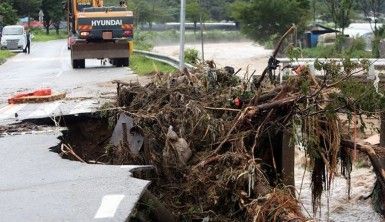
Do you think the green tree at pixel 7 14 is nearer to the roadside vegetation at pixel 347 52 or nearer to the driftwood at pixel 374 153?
the roadside vegetation at pixel 347 52

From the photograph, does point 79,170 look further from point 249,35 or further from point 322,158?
point 249,35

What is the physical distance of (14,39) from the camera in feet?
163

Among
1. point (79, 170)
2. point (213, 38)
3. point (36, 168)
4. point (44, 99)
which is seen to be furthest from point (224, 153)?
point (213, 38)

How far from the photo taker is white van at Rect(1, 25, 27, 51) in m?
49.7

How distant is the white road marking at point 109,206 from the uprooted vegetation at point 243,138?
3.60ft

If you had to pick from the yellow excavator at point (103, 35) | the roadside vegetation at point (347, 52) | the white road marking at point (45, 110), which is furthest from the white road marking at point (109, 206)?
the yellow excavator at point (103, 35)

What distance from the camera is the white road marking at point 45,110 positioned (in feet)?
35.4

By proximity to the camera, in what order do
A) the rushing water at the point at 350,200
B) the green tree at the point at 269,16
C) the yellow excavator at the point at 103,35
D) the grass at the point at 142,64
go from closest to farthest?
the rushing water at the point at 350,200 → the grass at the point at 142,64 → the yellow excavator at the point at 103,35 → the green tree at the point at 269,16

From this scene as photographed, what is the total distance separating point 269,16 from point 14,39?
18.2 meters

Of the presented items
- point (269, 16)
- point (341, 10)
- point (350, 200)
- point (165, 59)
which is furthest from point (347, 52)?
point (269, 16)

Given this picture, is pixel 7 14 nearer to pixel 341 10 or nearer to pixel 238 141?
pixel 341 10

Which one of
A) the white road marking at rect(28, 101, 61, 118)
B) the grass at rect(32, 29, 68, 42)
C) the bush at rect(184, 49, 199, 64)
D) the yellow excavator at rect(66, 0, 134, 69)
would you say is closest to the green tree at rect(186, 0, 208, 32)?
the grass at rect(32, 29, 68, 42)

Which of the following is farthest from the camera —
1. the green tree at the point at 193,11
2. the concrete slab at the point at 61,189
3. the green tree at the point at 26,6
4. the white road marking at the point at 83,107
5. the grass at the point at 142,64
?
the green tree at the point at 193,11

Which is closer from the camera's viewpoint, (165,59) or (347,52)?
(347,52)
